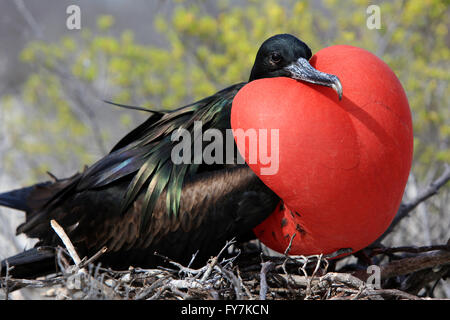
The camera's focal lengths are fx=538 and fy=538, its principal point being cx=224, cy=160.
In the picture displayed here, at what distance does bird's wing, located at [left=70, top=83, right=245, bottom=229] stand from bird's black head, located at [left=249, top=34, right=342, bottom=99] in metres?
0.22

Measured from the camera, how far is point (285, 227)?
223cm

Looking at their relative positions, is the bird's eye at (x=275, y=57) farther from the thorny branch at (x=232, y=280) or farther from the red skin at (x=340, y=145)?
the thorny branch at (x=232, y=280)

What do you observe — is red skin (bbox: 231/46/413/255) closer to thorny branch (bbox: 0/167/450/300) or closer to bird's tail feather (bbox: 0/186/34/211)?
thorny branch (bbox: 0/167/450/300)

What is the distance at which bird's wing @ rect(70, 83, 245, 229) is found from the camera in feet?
7.76

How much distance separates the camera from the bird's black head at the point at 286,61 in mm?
2113

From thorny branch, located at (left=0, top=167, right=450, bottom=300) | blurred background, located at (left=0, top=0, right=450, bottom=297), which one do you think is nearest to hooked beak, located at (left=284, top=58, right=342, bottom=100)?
thorny branch, located at (left=0, top=167, right=450, bottom=300)

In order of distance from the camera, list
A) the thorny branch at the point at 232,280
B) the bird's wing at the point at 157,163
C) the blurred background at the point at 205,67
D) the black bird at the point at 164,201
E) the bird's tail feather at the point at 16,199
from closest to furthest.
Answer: the thorny branch at the point at 232,280
the black bird at the point at 164,201
the bird's wing at the point at 157,163
the bird's tail feather at the point at 16,199
the blurred background at the point at 205,67

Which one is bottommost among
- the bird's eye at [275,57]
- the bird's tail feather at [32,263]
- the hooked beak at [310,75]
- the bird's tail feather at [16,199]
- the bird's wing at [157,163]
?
the bird's tail feather at [32,263]

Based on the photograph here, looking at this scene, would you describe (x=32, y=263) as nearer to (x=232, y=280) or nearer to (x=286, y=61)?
(x=232, y=280)

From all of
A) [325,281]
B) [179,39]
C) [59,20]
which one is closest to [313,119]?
[325,281]

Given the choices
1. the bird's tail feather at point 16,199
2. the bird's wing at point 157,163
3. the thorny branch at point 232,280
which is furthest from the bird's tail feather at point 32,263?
the bird's tail feather at point 16,199

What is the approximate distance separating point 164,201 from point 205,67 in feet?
10.3

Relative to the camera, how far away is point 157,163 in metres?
2.40
